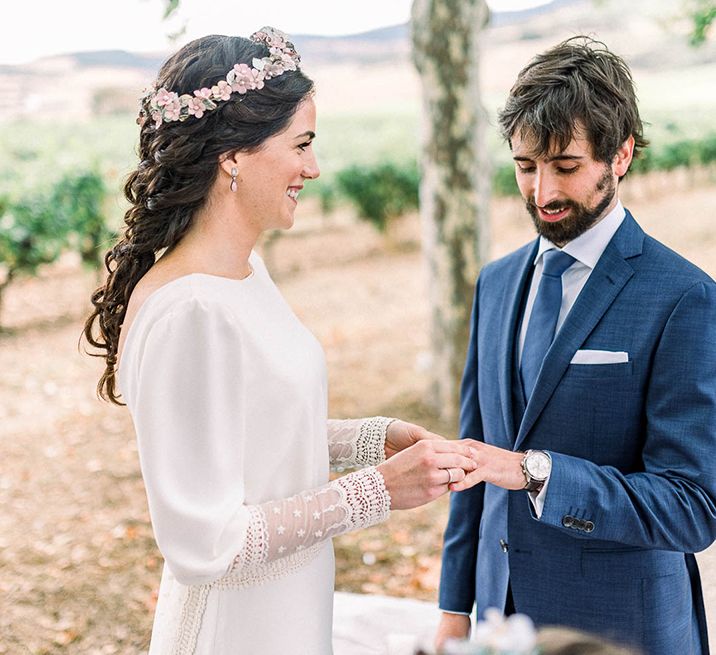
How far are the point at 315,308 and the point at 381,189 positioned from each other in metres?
1.33

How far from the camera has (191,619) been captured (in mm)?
1775

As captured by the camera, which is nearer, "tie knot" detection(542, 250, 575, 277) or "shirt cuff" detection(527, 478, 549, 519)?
"shirt cuff" detection(527, 478, 549, 519)

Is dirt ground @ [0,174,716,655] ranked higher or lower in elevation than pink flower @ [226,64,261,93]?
lower

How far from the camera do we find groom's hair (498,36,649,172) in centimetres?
182

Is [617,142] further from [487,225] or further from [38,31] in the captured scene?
[38,31]

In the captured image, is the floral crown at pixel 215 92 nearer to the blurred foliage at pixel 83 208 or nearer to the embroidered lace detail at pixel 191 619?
the embroidered lace detail at pixel 191 619

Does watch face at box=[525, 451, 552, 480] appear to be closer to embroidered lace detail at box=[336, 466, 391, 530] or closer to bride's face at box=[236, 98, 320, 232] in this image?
Result: embroidered lace detail at box=[336, 466, 391, 530]

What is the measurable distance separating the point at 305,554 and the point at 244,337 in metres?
0.50

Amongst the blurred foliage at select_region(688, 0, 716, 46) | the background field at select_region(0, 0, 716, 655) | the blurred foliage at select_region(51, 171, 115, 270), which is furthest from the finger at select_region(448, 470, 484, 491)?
the blurred foliage at select_region(51, 171, 115, 270)

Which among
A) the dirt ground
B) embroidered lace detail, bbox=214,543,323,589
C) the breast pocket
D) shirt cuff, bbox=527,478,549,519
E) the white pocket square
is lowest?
the dirt ground

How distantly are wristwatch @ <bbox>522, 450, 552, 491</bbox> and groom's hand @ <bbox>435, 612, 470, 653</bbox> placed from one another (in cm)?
60

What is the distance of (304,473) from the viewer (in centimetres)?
175

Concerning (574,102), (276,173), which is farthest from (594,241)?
(276,173)

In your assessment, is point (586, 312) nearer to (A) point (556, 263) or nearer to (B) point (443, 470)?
(A) point (556, 263)
